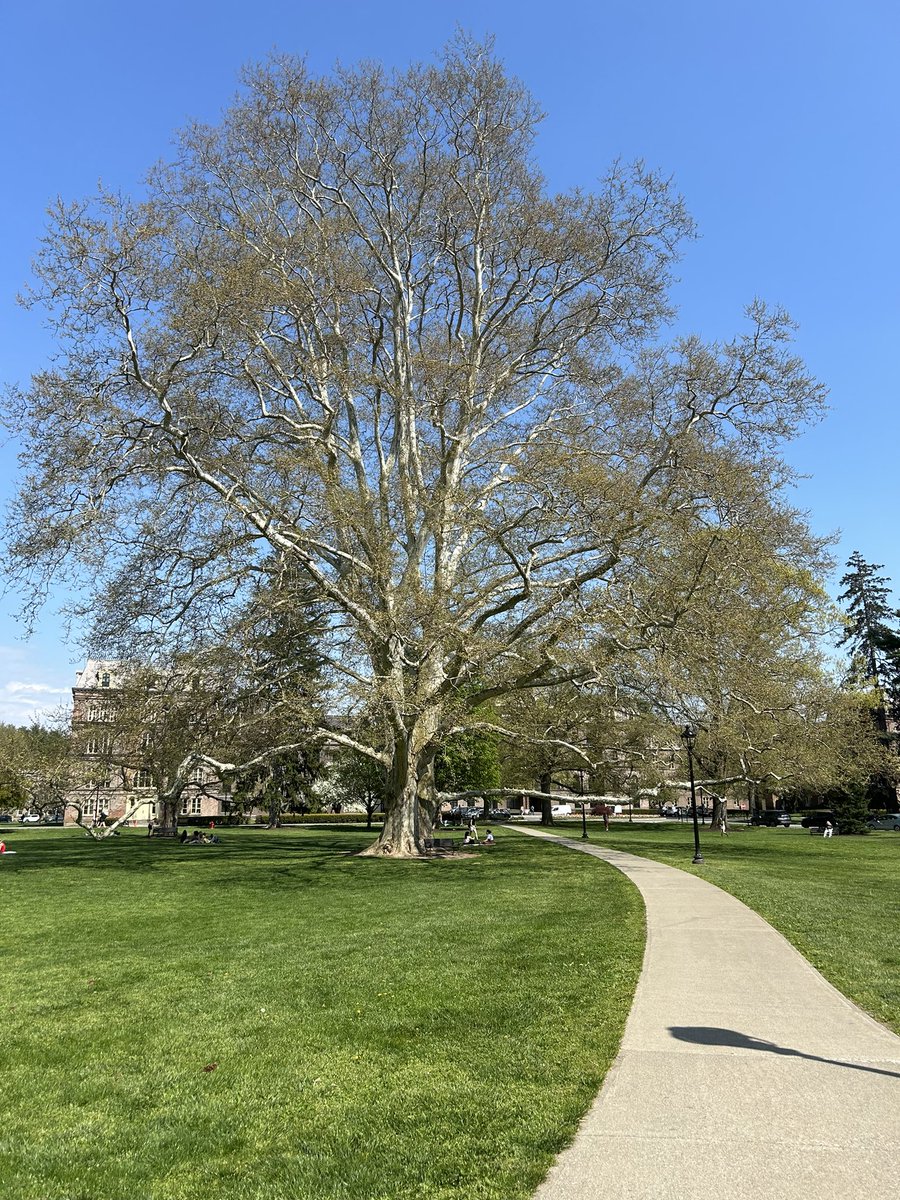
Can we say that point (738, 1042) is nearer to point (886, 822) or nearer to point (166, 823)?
point (166, 823)

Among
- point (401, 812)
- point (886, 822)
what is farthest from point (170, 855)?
point (886, 822)

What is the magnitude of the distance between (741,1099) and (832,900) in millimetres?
11436

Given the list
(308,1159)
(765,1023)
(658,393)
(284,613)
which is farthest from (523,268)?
(308,1159)

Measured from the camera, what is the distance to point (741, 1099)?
490cm

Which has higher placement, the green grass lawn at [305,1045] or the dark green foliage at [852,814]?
the green grass lawn at [305,1045]

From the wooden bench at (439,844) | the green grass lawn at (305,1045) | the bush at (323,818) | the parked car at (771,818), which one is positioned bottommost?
the bush at (323,818)

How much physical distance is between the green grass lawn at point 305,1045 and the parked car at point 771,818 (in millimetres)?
54337

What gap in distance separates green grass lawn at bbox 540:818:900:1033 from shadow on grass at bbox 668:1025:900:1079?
122 centimetres

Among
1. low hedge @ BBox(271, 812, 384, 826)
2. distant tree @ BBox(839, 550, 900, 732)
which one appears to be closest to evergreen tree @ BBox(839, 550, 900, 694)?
distant tree @ BBox(839, 550, 900, 732)

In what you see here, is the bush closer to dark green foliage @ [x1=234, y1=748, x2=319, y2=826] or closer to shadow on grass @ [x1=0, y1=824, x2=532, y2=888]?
dark green foliage @ [x1=234, y1=748, x2=319, y2=826]

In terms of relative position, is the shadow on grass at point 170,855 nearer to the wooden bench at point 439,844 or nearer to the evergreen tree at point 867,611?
the wooden bench at point 439,844

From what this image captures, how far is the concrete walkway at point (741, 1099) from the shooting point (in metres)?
3.86

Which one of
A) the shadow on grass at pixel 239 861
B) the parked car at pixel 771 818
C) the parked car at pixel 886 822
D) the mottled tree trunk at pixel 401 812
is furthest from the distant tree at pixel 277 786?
the parked car at pixel 886 822

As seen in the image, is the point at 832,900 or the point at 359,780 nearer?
the point at 832,900
